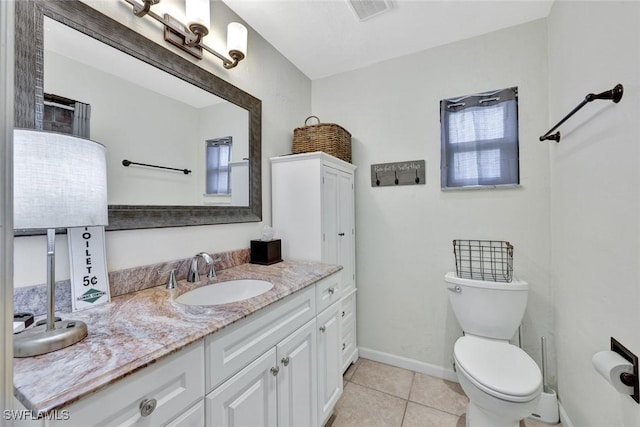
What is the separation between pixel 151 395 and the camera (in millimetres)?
643

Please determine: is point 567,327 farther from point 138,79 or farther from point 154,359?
point 138,79

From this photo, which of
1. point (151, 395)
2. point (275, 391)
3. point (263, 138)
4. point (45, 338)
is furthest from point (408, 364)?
point (45, 338)

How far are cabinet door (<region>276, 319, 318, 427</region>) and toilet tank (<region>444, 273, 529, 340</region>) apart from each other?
1018 millimetres

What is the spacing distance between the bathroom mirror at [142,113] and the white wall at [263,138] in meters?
0.05

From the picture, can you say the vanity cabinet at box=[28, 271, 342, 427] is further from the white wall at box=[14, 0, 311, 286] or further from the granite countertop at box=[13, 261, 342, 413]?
the white wall at box=[14, 0, 311, 286]

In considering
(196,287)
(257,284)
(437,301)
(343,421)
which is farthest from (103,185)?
(437,301)

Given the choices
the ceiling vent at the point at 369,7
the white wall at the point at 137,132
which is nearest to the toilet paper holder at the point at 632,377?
the white wall at the point at 137,132

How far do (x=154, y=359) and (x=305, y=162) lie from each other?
54.1 inches

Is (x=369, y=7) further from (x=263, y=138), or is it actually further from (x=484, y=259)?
(x=484, y=259)

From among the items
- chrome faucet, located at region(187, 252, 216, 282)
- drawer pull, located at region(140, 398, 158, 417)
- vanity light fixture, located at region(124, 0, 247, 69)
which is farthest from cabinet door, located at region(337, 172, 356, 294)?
drawer pull, located at region(140, 398, 158, 417)

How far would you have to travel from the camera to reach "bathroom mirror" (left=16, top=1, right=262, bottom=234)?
0.87 meters

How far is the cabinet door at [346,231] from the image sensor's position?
1977mm

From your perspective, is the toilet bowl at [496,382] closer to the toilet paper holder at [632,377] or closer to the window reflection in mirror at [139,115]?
the toilet paper holder at [632,377]

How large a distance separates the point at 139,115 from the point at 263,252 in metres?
0.94
